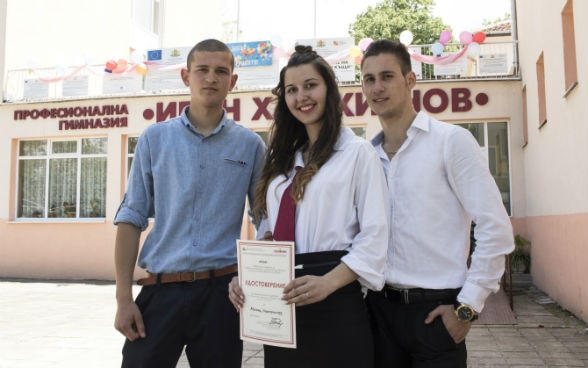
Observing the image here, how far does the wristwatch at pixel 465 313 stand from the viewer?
1.88m

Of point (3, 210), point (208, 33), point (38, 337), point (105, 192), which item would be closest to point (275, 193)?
point (38, 337)

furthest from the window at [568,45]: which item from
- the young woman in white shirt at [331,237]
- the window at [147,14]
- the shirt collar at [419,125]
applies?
the window at [147,14]

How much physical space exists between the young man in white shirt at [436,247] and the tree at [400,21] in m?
27.9

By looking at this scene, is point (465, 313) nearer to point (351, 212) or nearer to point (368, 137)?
point (351, 212)

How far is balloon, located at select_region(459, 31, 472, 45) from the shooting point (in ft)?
35.8

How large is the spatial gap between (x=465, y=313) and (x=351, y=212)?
22.6 inches

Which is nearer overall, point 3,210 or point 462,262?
point 462,262

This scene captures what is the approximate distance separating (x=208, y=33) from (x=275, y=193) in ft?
62.7

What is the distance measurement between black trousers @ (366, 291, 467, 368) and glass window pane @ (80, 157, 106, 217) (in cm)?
1132

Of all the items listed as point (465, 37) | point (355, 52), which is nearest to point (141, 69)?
point (355, 52)

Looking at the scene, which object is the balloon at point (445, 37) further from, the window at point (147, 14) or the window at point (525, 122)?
the window at point (147, 14)

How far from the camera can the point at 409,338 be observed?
1.97 metres

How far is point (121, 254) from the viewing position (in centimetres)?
229

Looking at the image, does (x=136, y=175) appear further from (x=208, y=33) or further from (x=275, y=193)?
(x=208, y=33)
